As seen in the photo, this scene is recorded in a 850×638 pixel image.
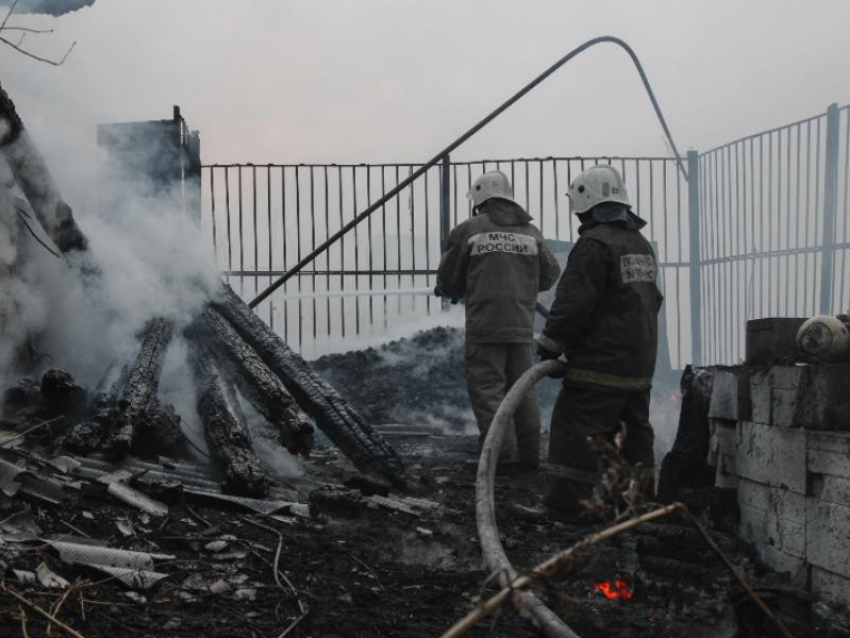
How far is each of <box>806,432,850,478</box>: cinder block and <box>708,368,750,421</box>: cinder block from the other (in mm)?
702

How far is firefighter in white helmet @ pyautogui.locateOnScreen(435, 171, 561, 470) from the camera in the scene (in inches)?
270

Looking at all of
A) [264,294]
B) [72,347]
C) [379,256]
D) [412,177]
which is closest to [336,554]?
[72,347]

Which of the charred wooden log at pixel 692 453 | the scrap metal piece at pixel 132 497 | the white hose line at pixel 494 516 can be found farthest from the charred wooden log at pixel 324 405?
the charred wooden log at pixel 692 453

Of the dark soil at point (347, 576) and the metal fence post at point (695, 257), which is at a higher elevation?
the metal fence post at point (695, 257)

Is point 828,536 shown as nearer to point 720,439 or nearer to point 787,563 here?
point 787,563

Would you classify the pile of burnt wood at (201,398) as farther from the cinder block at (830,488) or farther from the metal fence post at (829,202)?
the metal fence post at (829,202)

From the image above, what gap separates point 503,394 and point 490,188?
69.1 inches

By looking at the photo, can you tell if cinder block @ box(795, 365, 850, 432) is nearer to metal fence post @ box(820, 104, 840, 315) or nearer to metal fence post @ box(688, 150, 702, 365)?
metal fence post @ box(820, 104, 840, 315)

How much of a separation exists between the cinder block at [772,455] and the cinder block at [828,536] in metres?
0.14

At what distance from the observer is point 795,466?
4.04 m

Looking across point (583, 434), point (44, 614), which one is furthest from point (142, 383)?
point (44, 614)

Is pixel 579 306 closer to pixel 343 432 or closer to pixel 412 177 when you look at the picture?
pixel 343 432

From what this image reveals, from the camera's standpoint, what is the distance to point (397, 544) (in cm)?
468

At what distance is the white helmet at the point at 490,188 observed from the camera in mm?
7047
